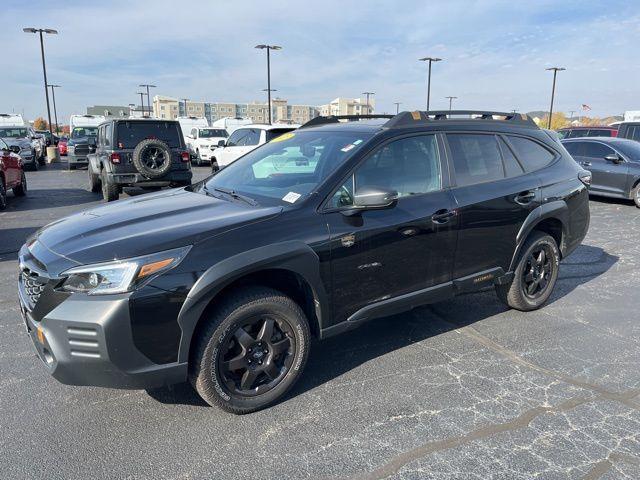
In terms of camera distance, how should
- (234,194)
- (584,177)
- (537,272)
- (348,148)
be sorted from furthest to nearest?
(584,177)
(537,272)
(234,194)
(348,148)

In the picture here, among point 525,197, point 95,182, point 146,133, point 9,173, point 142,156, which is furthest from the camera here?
point 95,182

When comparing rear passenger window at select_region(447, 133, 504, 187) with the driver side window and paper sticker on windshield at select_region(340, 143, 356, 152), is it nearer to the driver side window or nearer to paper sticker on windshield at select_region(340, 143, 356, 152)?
the driver side window

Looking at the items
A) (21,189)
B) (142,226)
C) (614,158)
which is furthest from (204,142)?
(142,226)

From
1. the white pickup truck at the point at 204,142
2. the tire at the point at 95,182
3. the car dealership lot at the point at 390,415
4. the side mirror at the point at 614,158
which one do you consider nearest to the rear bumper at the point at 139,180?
the tire at the point at 95,182

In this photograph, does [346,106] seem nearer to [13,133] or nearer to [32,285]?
[13,133]

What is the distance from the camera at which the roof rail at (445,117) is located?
147 inches

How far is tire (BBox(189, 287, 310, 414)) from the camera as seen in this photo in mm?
2797

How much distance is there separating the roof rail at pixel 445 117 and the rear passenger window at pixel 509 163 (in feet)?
1.11

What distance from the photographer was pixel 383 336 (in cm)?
417

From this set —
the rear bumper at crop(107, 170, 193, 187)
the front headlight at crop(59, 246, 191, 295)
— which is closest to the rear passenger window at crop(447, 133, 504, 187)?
the front headlight at crop(59, 246, 191, 295)

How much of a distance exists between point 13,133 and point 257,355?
78.5ft

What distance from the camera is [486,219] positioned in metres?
3.99

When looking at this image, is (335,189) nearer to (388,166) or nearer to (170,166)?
(388,166)

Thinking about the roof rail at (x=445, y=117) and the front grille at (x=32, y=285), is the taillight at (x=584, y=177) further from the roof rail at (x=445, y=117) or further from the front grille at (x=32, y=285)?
the front grille at (x=32, y=285)
